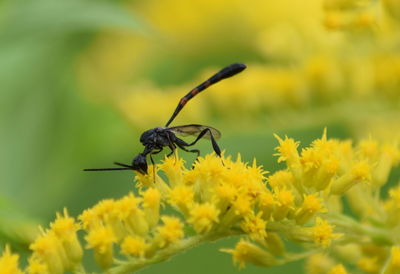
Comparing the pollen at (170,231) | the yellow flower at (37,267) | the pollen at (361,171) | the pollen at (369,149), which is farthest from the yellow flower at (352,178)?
the yellow flower at (37,267)

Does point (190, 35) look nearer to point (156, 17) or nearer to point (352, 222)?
point (156, 17)

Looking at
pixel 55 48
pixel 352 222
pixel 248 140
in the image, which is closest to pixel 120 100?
pixel 55 48

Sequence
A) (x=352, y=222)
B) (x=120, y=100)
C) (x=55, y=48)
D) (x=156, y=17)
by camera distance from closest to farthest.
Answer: (x=352, y=222) → (x=55, y=48) → (x=120, y=100) → (x=156, y=17)

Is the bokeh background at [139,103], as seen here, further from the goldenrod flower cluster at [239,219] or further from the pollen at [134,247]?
the pollen at [134,247]

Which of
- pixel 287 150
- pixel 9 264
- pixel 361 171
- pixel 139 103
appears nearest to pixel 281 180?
pixel 287 150

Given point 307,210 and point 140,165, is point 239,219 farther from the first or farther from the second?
point 140,165

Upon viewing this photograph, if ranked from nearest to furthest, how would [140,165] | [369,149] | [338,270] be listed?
1. [338,270]
2. [140,165]
3. [369,149]

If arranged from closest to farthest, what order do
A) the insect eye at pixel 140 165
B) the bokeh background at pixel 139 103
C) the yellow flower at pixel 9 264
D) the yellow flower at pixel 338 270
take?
the yellow flower at pixel 9 264 < the yellow flower at pixel 338 270 < the insect eye at pixel 140 165 < the bokeh background at pixel 139 103
